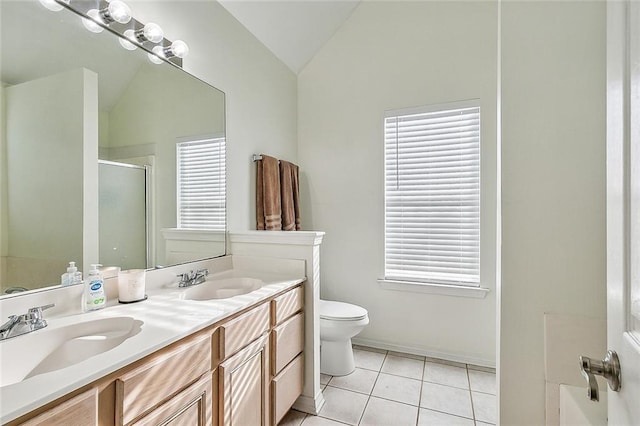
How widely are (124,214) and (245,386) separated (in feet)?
3.23

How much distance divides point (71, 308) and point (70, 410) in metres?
0.63

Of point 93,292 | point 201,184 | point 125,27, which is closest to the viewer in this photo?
point 93,292

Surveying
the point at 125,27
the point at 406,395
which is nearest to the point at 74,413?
the point at 125,27

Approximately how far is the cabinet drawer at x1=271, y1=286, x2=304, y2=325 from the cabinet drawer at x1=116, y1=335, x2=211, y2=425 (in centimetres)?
45

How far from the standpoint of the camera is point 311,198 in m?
2.85

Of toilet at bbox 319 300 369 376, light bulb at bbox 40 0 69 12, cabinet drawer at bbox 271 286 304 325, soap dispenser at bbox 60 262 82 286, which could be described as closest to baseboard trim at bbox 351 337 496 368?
toilet at bbox 319 300 369 376

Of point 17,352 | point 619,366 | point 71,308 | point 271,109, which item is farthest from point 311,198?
point 619,366

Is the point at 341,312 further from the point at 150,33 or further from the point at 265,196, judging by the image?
the point at 150,33

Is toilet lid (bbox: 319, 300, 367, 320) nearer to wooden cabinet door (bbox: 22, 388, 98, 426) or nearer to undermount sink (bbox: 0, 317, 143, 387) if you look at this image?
undermount sink (bbox: 0, 317, 143, 387)

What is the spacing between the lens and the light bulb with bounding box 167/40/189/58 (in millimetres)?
1625

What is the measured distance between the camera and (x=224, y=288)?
174cm

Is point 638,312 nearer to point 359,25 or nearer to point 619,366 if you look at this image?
point 619,366

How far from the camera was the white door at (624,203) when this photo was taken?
50 cm

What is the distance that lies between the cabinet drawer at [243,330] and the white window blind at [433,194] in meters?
Answer: 1.44
